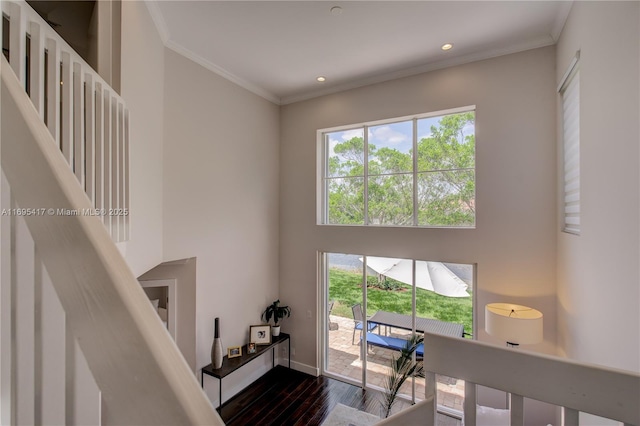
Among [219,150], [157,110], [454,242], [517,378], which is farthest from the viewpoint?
[219,150]

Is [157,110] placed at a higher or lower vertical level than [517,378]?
higher

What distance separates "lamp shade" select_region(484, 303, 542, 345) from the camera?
2512 millimetres

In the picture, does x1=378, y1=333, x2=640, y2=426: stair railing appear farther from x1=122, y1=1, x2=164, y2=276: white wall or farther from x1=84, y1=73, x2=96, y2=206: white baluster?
x1=122, y1=1, x2=164, y2=276: white wall

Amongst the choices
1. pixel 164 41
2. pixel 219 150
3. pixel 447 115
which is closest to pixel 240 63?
pixel 164 41

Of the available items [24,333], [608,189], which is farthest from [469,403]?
[608,189]

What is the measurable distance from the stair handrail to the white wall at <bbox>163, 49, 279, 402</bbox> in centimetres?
257

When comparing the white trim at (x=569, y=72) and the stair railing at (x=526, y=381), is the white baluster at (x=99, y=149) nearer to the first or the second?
the stair railing at (x=526, y=381)

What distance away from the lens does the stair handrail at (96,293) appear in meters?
0.38

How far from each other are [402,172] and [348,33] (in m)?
1.85

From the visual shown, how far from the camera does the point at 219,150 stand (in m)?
3.64

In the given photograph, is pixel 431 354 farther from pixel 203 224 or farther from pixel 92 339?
pixel 203 224

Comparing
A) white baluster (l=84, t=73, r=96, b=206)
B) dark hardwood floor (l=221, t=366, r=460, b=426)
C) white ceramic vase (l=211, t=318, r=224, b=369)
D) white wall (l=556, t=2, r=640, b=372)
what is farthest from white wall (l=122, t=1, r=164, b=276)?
white wall (l=556, t=2, r=640, b=372)

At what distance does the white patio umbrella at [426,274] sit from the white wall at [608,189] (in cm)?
126

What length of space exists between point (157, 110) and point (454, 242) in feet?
11.7
